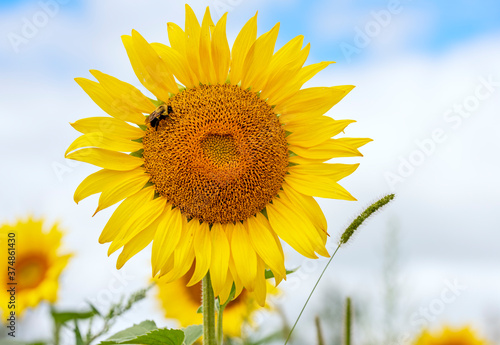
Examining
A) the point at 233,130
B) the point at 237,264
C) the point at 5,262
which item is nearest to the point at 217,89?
the point at 233,130

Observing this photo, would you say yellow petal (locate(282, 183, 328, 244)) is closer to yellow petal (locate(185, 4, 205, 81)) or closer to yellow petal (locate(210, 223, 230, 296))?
yellow petal (locate(210, 223, 230, 296))

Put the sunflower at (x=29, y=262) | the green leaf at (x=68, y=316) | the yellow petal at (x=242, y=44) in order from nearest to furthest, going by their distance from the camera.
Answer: the yellow petal at (x=242, y=44), the green leaf at (x=68, y=316), the sunflower at (x=29, y=262)

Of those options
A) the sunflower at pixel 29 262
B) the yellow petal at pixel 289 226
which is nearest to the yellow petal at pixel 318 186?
the yellow petal at pixel 289 226

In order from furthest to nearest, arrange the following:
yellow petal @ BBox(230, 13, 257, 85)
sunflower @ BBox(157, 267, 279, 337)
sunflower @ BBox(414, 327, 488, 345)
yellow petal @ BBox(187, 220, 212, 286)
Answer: sunflower @ BBox(157, 267, 279, 337) < sunflower @ BBox(414, 327, 488, 345) < yellow petal @ BBox(230, 13, 257, 85) < yellow petal @ BBox(187, 220, 212, 286)

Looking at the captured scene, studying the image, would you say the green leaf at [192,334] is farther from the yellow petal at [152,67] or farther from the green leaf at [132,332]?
the yellow petal at [152,67]

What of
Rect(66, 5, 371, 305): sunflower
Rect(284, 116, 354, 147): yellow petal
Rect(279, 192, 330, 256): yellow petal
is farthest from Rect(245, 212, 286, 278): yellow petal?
Rect(284, 116, 354, 147): yellow petal

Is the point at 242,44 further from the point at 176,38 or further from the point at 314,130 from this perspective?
the point at 314,130

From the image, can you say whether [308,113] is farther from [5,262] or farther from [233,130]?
[5,262]
